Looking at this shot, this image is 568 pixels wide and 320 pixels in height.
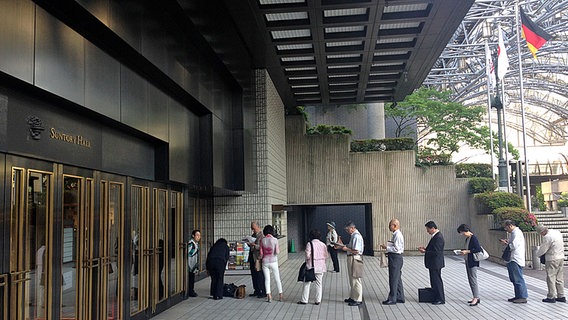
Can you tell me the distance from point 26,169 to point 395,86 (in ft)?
51.7

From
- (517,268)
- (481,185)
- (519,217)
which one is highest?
(481,185)

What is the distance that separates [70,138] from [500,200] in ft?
55.9

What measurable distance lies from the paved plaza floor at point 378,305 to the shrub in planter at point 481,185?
801 cm

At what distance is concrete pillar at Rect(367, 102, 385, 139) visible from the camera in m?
29.0

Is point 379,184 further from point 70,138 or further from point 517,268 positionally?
point 70,138

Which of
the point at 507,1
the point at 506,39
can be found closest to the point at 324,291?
the point at 507,1

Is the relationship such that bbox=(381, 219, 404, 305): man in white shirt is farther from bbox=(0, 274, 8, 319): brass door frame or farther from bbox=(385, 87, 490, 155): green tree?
bbox=(385, 87, 490, 155): green tree

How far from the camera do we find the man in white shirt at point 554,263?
10.6 metres

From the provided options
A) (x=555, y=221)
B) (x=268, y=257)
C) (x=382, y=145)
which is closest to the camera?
(x=268, y=257)

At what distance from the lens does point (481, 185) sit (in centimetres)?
2267

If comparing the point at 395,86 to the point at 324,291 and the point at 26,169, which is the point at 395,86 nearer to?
the point at 324,291

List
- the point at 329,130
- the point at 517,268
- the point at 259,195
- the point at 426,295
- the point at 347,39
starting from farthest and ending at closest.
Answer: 1. the point at 329,130
2. the point at 259,195
3. the point at 347,39
4. the point at 426,295
5. the point at 517,268

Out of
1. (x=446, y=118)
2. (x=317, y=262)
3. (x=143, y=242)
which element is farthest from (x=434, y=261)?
(x=446, y=118)

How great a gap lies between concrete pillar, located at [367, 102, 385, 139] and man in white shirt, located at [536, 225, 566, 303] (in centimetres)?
1837
